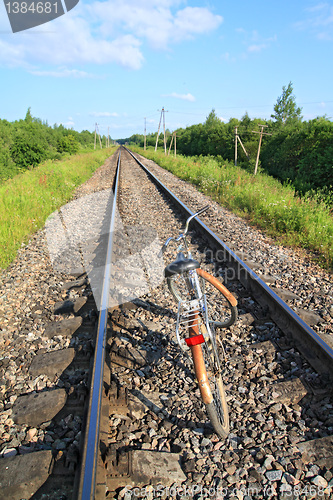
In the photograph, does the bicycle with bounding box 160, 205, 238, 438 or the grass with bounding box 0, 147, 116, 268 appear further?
the grass with bounding box 0, 147, 116, 268

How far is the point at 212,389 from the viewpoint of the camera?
2.29 m

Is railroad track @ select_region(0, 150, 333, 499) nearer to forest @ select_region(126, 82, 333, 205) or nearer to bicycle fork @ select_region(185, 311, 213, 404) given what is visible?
bicycle fork @ select_region(185, 311, 213, 404)

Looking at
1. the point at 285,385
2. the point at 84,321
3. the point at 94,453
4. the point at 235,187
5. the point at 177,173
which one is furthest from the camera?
the point at 177,173

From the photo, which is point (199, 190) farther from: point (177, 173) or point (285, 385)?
point (285, 385)

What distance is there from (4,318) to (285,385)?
10.1ft

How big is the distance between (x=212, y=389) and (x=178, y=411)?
0.37 meters

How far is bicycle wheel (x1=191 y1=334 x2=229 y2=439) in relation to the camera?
204cm

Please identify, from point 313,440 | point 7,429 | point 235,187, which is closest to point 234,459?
point 313,440

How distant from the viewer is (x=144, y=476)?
6.24 ft

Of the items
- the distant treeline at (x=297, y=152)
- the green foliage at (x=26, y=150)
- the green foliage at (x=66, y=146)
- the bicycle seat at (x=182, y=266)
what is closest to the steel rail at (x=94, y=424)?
the bicycle seat at (x=182, y=266)

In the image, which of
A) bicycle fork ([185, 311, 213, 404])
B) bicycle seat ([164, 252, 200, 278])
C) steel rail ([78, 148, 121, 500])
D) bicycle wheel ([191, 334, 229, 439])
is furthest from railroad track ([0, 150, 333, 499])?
bicycle seat ([164, 252, 200, 278])

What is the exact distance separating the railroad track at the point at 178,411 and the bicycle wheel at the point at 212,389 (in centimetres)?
13

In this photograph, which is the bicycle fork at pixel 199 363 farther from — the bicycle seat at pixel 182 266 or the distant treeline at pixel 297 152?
the distant treeline at pixel 297 152

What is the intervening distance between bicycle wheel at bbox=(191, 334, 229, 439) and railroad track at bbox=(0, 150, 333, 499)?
0.13 meters
